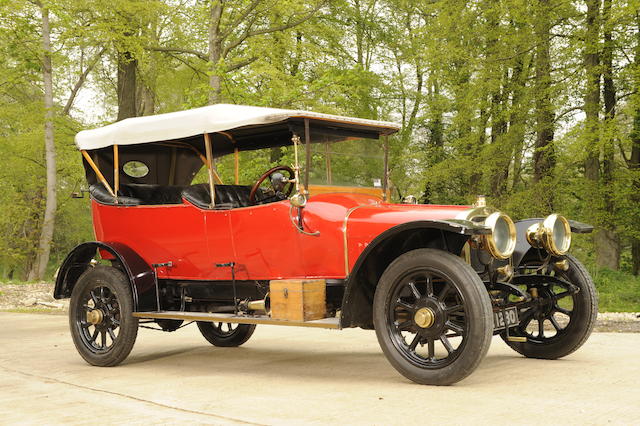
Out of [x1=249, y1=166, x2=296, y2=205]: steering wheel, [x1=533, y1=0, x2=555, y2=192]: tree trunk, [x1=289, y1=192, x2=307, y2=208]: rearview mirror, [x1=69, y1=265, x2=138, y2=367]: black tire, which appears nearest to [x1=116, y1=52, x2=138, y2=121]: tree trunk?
[x1=533, y1=0, x2=555, y2=192]: tree trunk

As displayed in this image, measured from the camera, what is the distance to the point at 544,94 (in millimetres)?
16750

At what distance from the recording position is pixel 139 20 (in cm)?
1936

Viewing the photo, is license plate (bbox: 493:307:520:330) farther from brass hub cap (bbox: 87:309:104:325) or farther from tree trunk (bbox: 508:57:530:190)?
tree trunk (bbox: 508:57:530:190)

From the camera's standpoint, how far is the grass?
13.1 metres

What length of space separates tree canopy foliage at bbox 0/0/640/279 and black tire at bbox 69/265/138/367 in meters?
4.90

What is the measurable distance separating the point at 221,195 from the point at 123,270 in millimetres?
1207

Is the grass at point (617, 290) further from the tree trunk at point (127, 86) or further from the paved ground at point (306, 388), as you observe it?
the tree trunk at point (127, 86)

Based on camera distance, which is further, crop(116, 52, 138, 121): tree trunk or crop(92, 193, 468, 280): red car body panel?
crop(116, 52, 138, 121): tree trunk

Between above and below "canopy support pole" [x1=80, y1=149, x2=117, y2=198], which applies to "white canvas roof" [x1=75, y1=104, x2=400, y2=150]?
above

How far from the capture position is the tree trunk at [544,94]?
54.5ft

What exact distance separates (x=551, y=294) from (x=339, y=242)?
1.90 meters

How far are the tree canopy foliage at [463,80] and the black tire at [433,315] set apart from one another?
22.0 feet

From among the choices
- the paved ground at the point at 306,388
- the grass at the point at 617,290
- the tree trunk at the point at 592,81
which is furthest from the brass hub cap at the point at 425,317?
the tree trunk at the point at 592,81

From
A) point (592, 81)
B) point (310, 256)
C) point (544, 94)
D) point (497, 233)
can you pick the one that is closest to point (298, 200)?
point (310, 256)
